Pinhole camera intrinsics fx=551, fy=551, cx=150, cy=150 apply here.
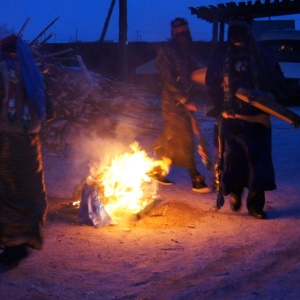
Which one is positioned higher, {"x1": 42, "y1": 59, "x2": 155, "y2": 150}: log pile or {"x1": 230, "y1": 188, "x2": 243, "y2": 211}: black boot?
{"x1": 42, "y1": 59, "x2": 155, "y2": 150}: log pile

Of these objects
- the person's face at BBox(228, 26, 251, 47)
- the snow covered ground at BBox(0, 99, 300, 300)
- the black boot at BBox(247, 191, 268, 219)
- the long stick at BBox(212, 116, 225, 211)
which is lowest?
the snow covered ground at BBox(0, 99, 300, 300)

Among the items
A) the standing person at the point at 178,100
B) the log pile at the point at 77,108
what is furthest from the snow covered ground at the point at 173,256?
the log pile at the point at 77,108

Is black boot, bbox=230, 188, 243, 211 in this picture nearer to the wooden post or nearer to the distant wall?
the wooden post

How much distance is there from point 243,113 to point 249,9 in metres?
14.2

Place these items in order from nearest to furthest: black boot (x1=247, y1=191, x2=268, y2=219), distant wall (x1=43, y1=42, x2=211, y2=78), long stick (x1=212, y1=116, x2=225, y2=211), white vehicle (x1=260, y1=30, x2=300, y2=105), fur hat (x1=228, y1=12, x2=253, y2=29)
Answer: fur hat (x1=228, y1=12, x2=253, y2=29), black boot (x1=247, y1=191, x2=268, y2=219), long stick (x1=212, y1=116, x2=225, y2=211), white vehicle (x1=260, y1=30, x2=300, y2=105), distant wall (x1=43, y1=42, x2=211, y2=78)

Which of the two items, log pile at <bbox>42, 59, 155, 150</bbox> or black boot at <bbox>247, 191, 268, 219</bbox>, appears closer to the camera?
black boot at <bbox>247, 191, 268, 219</bbox>

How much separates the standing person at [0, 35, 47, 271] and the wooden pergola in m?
13.5

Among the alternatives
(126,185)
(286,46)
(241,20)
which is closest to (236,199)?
(126,185)

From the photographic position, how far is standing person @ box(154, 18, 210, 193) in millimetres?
7094

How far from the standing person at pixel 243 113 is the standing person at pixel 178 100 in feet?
2.64

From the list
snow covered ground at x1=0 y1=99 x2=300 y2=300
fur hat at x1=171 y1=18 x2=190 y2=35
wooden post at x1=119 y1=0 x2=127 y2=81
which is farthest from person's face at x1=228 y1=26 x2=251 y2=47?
wooden post at x1=119 y1=0 x2=127 y2=81

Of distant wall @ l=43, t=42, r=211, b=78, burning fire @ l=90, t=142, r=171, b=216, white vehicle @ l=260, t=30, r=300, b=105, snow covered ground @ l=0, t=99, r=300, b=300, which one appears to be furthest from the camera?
distant wall @ l=43, t=42, r=211, b=78

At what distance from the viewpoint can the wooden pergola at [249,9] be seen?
18.6 meters

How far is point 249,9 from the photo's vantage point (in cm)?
1938
